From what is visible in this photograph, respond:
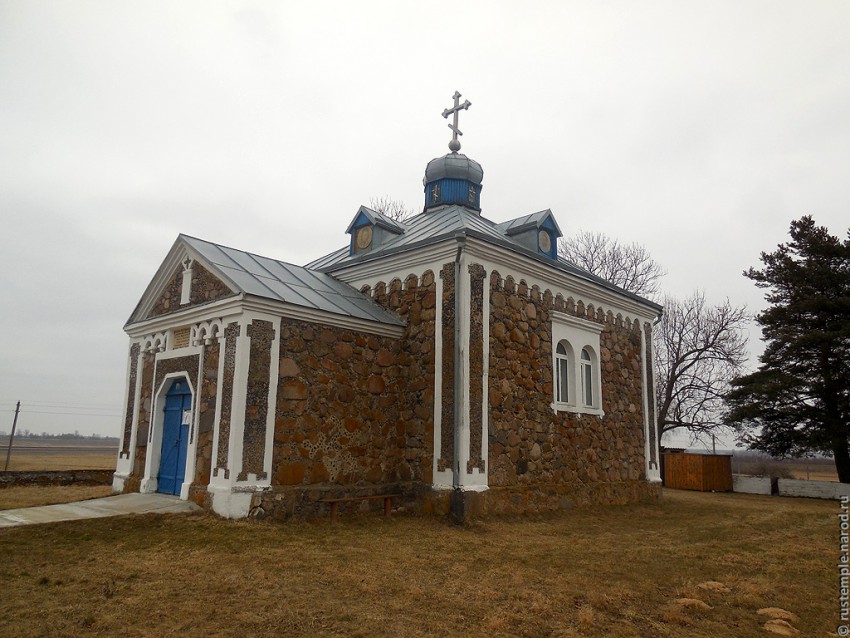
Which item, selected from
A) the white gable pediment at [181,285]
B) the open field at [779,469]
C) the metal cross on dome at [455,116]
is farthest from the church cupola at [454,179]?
the open field at [779,469]

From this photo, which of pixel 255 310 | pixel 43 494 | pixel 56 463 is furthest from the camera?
pixel 56 463

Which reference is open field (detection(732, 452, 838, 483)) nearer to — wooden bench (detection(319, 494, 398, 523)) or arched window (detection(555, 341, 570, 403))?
arched window (detection(555, 341, 570, 403))

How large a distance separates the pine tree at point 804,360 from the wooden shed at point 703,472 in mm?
2051

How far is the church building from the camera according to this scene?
9.65m

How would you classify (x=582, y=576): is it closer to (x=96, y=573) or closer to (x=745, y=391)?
(x=96, y=573)

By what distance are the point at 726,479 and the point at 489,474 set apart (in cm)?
1404

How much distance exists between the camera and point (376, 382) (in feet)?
36.7

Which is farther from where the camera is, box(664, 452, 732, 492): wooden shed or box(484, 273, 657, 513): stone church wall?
box(664, 452, 732, 492): wooden shed

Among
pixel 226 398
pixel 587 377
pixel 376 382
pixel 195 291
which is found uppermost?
pixel 195 291

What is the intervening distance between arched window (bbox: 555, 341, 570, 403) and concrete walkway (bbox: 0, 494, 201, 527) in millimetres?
7313

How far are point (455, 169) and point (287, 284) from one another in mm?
7020

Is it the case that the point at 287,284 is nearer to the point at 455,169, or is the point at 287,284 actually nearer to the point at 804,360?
A: the point at 455,169

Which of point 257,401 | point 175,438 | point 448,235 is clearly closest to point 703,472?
point 448,235

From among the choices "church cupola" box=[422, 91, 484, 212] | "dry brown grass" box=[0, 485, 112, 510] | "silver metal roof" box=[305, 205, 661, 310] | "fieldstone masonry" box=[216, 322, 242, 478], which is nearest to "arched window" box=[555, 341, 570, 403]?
"silver metal roof" box=[305, 205, 661, 310]
